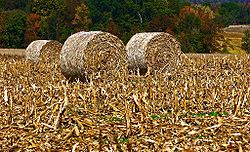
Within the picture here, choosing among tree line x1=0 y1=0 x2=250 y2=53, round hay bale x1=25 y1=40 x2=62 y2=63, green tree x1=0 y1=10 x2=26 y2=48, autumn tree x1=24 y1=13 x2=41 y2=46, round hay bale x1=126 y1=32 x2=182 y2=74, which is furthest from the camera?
autumn tree x1=24 y1=13 x2=41 y2=46

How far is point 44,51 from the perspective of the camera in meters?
22.2

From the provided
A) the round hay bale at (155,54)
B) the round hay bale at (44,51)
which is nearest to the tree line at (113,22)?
the round hay bale at (44,51)

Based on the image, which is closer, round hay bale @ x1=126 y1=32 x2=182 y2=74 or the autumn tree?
round hay bale @ x1=126 y1=32 x2=182 y2=74

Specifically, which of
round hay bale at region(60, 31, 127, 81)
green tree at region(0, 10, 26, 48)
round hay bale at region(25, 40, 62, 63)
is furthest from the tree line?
round hay bale at region(60, 31, 127, 81)

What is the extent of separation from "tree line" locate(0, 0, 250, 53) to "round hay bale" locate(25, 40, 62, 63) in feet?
78.0

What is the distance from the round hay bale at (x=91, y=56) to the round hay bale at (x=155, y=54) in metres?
1.34

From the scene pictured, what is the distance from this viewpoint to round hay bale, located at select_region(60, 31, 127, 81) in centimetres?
1424

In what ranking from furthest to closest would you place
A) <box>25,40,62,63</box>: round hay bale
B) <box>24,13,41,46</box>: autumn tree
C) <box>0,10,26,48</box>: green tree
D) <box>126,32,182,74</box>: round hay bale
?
<box>24,13,41,46</box>: autumn tree → <box>0,10,26,48</box>: green tree → <box>25,40,62,63</box>: round hay bale → <box>126,32,182,74</box>: round hay bale

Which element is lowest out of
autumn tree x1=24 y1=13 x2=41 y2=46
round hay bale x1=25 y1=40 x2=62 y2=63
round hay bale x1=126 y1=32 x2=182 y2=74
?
autumn tree x1=24 y1=13 x2=41 y2=46

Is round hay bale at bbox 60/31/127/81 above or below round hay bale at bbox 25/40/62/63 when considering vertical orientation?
above

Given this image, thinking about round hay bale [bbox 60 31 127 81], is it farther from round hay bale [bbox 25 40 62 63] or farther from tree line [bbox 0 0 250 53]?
tree line [bbox 0 0 250 53]

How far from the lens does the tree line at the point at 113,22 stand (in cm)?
4972

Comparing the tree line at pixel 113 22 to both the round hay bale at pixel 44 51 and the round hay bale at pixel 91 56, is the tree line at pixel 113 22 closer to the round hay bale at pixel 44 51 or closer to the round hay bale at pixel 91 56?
the round hay bale at pixel 44 51

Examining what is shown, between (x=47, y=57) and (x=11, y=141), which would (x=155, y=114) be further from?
(x=47, y=57)
